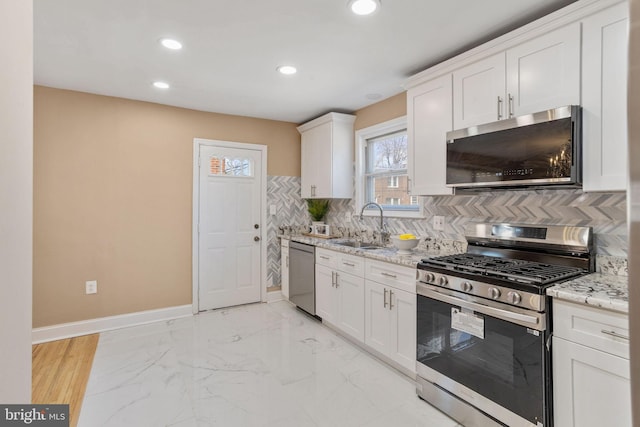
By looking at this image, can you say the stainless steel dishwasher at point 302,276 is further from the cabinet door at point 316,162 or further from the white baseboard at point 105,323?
the white baseboard at point 105,323

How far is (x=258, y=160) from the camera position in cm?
444

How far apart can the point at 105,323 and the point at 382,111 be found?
380 cm

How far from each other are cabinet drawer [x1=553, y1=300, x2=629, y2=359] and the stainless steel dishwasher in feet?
8.01

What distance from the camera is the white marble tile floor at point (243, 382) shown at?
6.86 feet

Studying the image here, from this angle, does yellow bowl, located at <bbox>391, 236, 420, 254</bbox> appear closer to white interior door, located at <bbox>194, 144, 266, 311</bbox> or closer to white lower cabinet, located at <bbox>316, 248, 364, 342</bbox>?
white lower cabinet, located at <bbox>316, 248, 364, 342</bbox>

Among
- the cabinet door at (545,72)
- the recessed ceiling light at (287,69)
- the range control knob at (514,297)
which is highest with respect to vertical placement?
the recessed ceiling light at (287,69)

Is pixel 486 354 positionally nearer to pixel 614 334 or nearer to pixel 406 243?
pixel 614 334

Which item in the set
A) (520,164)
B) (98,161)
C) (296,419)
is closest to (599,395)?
(520,164)

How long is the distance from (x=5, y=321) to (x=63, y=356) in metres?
2.94

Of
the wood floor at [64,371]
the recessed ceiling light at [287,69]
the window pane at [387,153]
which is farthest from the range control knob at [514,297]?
the wood floor at [64,371]

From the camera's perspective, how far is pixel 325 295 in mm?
3516

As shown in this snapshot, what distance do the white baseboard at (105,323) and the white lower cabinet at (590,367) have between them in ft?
12.0

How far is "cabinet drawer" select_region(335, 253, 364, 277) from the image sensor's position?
2.99 meters

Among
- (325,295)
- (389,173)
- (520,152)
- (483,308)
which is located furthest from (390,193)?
(483,308)
